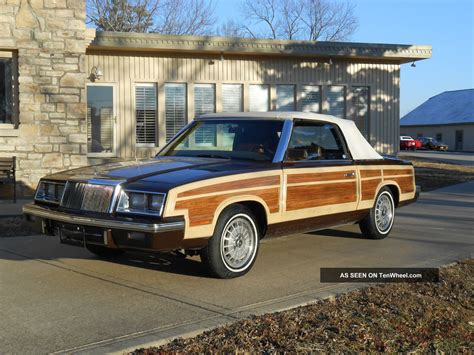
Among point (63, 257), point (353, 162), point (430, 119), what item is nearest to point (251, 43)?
point (353, 162)

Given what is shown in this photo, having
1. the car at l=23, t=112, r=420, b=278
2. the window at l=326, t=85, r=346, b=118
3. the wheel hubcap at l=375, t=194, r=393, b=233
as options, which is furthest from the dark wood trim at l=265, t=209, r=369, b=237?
the window at l=326, t=85, r=346, b=118

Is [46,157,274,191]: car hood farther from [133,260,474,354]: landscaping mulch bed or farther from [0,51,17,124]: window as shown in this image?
[0,51,17,124]: window

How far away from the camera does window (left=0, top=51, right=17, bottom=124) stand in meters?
11.8

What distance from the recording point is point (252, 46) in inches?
625

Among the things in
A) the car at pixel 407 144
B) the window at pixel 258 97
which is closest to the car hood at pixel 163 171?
the window at pixel 258 97

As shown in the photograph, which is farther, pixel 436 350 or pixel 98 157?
pixel 98 157

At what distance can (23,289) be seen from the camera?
5582 millimetres

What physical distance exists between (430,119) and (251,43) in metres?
53.0

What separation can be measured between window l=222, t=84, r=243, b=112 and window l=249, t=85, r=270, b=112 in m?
0.33

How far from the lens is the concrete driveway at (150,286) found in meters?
4.37

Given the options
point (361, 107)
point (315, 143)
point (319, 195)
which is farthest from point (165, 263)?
point (361, 107)

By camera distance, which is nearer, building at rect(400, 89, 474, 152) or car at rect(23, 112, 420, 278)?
car at rect(23, 112, 420, 278)

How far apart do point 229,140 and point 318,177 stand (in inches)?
45.3

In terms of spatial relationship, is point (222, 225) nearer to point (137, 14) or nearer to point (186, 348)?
point (186, 348)
